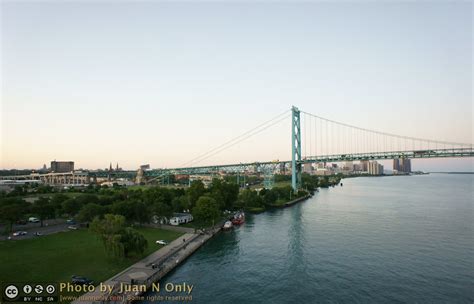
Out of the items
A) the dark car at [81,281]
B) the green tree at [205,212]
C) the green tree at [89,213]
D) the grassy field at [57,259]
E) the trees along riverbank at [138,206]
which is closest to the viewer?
the dark car at [81,281]

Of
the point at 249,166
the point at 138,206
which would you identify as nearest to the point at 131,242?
the point at 138,206

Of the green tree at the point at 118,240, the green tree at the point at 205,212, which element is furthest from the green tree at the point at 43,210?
the green tree at the point at 205,212

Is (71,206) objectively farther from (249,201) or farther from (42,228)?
(249,201)

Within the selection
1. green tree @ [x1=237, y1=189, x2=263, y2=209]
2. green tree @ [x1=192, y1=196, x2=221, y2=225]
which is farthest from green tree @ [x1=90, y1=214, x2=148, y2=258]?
green tree @ [x1=237, y1=189, x2=263, y2=209]

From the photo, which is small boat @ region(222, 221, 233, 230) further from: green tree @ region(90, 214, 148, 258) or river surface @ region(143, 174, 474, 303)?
green tree @ region(90, 214, 148, 258)

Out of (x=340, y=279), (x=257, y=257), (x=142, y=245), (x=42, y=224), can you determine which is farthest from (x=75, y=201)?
(x=340, y=279)

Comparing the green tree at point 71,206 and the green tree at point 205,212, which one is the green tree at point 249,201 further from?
the green tree at point 71,206

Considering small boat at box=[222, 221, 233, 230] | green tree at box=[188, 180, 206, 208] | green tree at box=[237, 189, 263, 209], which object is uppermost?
green tree at box=[188, 180, 206, 208]
